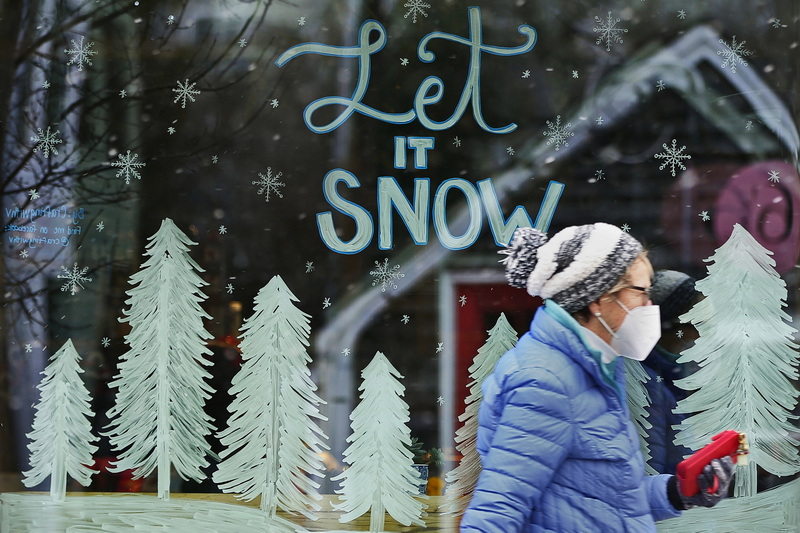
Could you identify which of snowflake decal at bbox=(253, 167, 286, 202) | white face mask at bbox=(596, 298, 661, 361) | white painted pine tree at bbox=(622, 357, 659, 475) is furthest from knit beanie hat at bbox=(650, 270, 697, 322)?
snowflake decal at bbox=(253, 167, 286, 202)

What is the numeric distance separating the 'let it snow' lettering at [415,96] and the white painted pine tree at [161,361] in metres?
0.95

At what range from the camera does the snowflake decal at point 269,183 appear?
408 centimetres

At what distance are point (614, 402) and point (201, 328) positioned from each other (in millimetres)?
1974

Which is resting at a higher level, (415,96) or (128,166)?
(415,96)

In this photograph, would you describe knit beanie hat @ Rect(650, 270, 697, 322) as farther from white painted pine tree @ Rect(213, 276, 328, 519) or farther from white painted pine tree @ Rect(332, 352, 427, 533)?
white painted pine tree @ Rect(213, 276, 328, 519)

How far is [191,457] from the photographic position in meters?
4.04

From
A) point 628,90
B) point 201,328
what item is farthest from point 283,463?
point 628,90

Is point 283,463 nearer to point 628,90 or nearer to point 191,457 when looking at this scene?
point 191,457

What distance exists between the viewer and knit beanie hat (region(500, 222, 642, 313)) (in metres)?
3.33

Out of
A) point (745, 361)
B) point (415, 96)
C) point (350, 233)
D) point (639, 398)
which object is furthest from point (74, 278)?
point (745, 361)

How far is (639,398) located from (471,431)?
81 centimetres

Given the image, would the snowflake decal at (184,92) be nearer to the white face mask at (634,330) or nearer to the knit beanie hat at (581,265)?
the knit beanie hat at (581,265)

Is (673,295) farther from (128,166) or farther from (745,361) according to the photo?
(128,166)

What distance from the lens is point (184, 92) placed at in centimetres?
411
